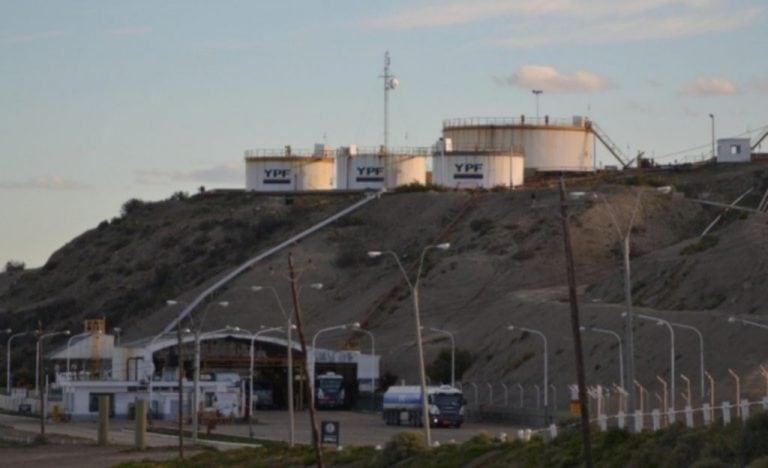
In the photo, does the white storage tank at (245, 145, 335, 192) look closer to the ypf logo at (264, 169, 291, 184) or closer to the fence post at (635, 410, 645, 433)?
the ypf logo at (264, 169, 291, 184)

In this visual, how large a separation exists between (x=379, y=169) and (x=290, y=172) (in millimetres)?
8551

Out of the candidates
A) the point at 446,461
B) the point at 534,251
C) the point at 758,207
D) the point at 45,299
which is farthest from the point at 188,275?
the point at 446,461

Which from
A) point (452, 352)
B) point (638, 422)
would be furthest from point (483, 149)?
point (638, 422)

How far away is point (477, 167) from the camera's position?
168000mm

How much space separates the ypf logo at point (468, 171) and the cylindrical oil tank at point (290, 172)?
40.3 ft

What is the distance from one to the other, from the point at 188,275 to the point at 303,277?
16191mm

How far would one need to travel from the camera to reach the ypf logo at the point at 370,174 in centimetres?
17275

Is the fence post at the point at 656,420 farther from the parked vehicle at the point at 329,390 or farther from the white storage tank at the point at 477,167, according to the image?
the white storage tank at the point at 477,167

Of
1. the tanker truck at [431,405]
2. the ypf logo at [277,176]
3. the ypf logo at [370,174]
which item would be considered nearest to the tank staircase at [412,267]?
the ypf logo at [370,174]

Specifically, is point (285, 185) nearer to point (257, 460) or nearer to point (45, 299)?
point (45, 299)

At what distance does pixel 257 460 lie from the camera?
6781 cm

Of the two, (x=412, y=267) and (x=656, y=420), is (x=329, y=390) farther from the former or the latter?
(x=656, y=420)

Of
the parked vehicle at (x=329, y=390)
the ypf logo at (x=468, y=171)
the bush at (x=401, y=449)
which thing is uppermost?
the ypf logo at (x=468, y=171)

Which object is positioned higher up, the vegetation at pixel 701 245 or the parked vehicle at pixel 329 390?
the vegetation at pixel 701 245
